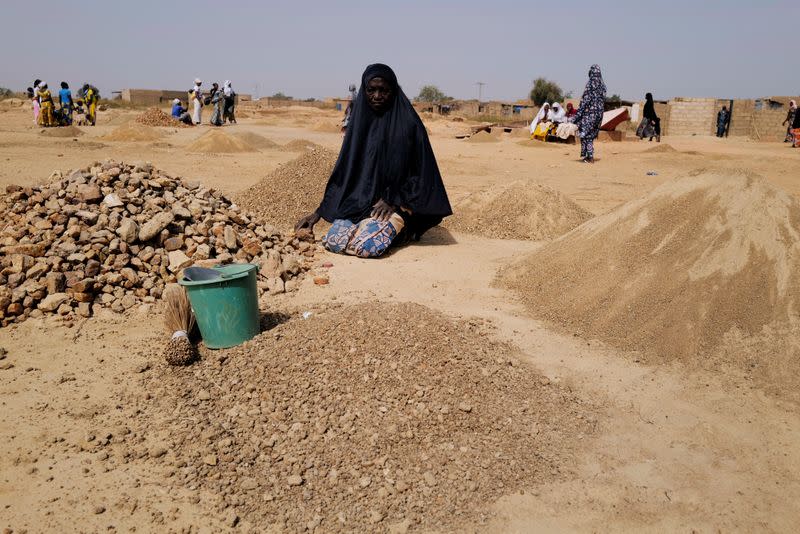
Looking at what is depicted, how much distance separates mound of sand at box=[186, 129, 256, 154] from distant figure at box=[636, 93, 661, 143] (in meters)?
10.2

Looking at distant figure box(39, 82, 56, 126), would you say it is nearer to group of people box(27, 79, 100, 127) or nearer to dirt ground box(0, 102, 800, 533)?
group of people box(27, 79, 100, 127)

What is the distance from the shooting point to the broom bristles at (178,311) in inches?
150

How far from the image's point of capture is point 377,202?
609 cm

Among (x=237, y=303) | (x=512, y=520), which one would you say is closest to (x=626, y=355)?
(x=512, y=520)

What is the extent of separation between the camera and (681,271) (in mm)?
4219

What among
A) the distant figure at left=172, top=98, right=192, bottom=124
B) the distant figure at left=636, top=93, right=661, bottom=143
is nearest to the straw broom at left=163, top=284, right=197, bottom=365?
the distant figure at left=636, top=93, right=661, bottom=143

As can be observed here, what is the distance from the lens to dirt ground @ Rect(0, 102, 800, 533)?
2482mm

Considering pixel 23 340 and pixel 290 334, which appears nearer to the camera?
pixel 290 334

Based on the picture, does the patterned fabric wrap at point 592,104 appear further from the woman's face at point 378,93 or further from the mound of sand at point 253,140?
the woman's face at point 378,93

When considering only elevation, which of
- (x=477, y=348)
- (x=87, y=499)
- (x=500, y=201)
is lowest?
(x=87, y=499)

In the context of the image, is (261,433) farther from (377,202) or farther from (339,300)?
(377,202)

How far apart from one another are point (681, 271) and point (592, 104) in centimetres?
936

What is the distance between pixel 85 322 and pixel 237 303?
1.23 metres

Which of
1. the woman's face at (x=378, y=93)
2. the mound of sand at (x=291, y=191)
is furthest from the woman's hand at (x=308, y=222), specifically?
the woman's face at (x=378, y=93)
